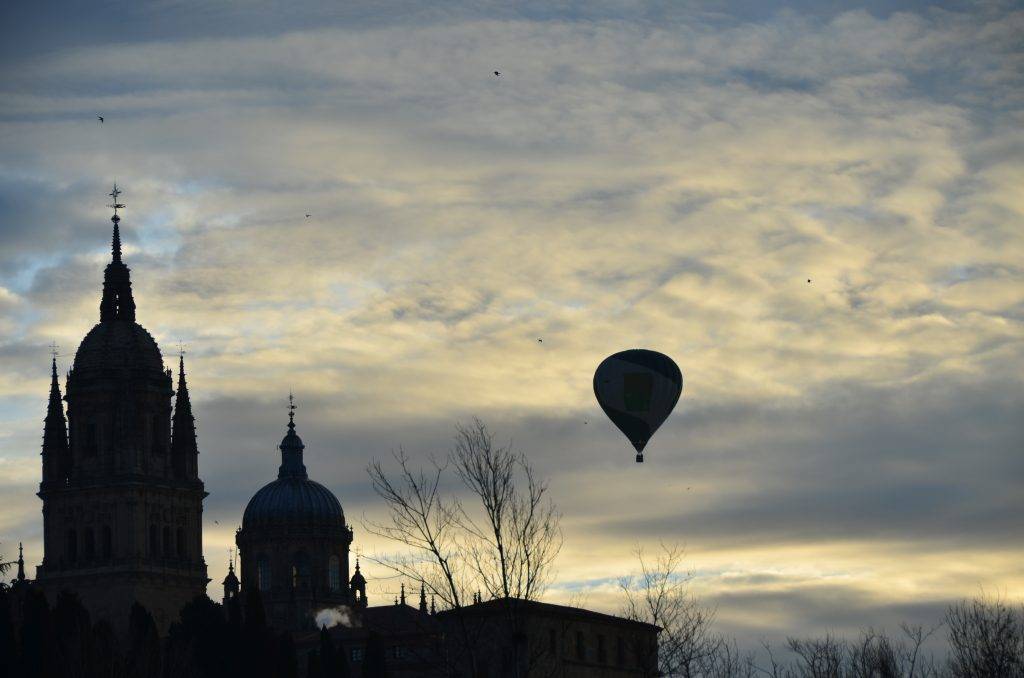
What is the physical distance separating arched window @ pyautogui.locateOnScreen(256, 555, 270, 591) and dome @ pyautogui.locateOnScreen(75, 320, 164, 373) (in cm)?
2402

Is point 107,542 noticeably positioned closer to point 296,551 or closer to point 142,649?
point 296,551

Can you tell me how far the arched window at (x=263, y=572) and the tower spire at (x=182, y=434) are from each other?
15.6 meters

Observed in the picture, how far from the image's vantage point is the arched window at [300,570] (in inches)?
7721

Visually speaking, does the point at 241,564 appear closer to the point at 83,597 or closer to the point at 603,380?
the point at 83,597

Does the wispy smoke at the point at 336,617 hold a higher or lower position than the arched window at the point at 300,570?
lower

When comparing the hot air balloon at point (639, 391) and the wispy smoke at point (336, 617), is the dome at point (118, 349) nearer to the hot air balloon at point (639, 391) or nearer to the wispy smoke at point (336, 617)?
the wispy smoke at point (336, 617)

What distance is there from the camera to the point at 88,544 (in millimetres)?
181750

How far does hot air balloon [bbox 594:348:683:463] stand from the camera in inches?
3698

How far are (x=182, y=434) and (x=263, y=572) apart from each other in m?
19.3

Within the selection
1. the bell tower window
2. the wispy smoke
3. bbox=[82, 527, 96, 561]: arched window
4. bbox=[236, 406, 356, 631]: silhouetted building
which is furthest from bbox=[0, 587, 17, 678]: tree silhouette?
bbox=[236, 406, 356, 631]: silhouetted building

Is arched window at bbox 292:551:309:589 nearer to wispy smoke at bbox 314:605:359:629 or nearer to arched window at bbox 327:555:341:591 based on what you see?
arched window at bbox 327:555:341:591

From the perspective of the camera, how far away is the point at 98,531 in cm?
18100

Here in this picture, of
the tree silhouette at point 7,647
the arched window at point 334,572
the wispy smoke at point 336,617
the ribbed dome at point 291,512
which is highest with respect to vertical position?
the ribbed dome at point 291,512

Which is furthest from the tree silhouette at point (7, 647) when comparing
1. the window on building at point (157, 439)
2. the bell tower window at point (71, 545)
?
the bell tower window at point (71, 545)
